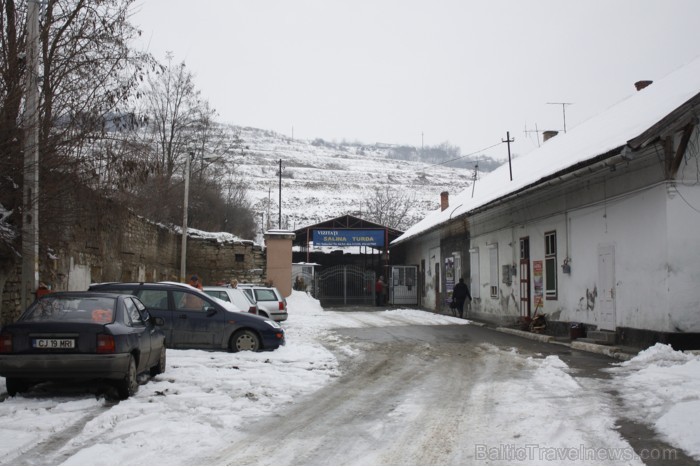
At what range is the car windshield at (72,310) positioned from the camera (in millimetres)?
8703

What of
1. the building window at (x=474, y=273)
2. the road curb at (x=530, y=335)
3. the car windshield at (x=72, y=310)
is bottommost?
the road curb at (x=530, y=335)

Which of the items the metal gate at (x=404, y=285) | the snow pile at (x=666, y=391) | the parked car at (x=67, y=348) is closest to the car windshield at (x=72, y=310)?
the parked car at (x=67, y=348)

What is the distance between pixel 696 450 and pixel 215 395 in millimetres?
5869

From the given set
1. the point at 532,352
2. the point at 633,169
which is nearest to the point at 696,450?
the point at 532,352

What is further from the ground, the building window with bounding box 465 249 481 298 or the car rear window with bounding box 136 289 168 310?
the building window with bounding box 465 249 481 298

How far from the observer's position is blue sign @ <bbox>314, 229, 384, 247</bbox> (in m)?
43.9

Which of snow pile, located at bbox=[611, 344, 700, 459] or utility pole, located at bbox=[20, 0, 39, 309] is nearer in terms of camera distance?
snow pile, located at bbox=[611, 344, 700, 459]

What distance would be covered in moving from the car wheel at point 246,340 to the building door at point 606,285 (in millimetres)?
8625

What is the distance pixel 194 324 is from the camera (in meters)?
13.5

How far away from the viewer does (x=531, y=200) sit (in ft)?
70.7

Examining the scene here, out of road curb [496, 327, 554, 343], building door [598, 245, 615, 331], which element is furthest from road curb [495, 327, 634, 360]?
building door [598, 245, 615, 331]

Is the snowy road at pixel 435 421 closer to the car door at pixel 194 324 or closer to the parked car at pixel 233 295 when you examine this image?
the car door at pixel 194 324

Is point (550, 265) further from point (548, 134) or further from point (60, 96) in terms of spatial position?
point (548, 134)

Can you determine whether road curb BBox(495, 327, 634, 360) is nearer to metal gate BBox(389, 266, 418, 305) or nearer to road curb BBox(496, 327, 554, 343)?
road curb BBox(496, 327, 554, 343)
